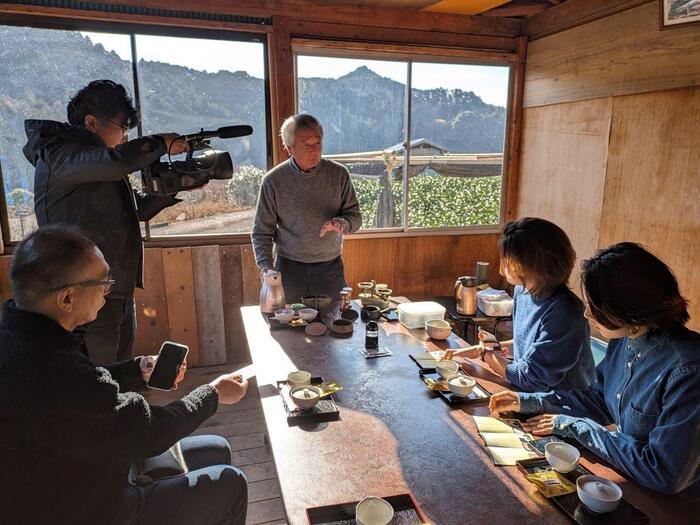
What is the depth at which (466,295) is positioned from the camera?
2793 millimetres

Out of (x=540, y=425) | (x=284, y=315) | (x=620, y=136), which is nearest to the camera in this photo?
(x=540, y=425)

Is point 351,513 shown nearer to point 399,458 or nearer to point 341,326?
point 399,458

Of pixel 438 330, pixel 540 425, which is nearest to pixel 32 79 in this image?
pixel 438 330

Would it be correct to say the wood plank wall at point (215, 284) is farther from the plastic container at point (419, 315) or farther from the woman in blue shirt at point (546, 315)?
the woman in blue shirt at point (546, 315)

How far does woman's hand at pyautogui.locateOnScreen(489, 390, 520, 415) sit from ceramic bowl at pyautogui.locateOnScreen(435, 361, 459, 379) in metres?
0.20

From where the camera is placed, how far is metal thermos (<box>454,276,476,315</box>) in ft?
9.12

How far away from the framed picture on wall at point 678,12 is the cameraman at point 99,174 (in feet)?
8.71

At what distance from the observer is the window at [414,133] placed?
355cm

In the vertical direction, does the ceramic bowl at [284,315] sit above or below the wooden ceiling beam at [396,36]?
below

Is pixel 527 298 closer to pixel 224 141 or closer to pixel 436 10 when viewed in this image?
pixel 224 141

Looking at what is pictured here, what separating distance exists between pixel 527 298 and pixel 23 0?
10.5 feet

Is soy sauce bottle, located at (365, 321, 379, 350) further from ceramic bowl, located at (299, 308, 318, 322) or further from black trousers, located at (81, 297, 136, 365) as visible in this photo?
black trousers, located at (81, 297, 136, 365)

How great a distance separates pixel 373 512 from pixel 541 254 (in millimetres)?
961

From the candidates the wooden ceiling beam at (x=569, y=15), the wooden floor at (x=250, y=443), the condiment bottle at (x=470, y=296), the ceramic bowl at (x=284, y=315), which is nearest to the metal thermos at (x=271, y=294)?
the ceramic bowl at (x=284, y=315)
